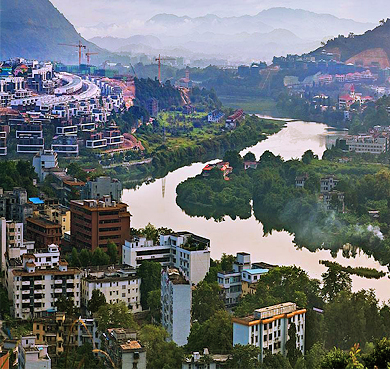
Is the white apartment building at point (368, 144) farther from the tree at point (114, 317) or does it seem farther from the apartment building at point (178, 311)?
the tree at point (114, 317)

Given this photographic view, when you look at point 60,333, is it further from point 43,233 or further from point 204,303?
point 43,233

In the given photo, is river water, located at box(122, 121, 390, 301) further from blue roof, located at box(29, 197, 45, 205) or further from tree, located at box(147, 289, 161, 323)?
tree, located at box(147, 289, 161, 323)

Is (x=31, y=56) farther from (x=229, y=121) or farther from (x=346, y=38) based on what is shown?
(x=229, y=121)

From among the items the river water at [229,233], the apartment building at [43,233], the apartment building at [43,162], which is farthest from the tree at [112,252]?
the apartment building at [43,162]

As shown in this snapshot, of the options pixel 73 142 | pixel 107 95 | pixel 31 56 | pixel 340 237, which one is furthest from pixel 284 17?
pixel 340 237

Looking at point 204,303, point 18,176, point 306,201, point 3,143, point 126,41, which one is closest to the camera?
point 204,303

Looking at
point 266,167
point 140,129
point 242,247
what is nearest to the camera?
point 242,247

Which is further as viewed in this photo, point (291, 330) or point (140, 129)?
point (140, 129)

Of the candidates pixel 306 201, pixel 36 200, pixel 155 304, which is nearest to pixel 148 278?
pixel 155 304
